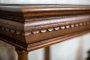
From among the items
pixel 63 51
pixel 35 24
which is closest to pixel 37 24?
pixel 35 24

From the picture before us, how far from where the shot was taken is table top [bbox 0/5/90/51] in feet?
1.33

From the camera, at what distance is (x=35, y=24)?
425 mm

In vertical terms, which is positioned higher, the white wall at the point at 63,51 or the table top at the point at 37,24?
the table top at the point at 37,24

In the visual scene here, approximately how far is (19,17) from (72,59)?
108 cm

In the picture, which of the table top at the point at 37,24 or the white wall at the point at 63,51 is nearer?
the table top at the point at 37,24

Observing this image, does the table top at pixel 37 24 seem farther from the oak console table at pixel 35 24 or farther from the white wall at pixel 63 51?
the white wall at pixel 63 51

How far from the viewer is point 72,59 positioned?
1386mm

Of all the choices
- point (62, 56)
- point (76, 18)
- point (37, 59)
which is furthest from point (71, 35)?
point (62, 56)

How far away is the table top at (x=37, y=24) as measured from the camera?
41 cm

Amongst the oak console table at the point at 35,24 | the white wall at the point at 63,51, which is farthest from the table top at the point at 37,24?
the white wall at the point at 63,51

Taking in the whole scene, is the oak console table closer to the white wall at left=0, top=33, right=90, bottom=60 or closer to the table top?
the table top

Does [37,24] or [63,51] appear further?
[63,51]

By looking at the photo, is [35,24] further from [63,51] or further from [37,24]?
[63,51]

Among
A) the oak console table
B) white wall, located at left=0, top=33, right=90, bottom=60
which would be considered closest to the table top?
the oak console table
